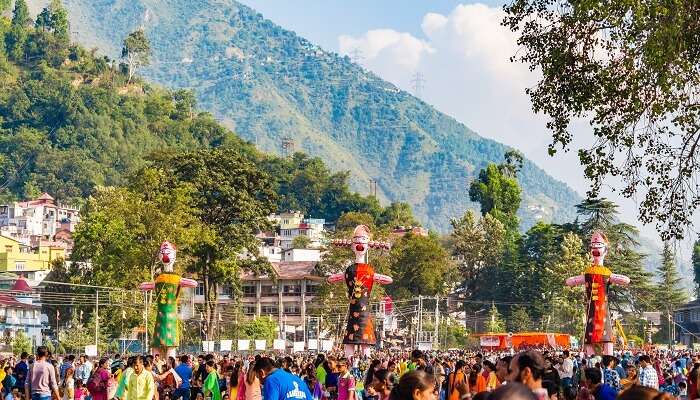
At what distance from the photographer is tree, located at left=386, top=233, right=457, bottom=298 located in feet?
392

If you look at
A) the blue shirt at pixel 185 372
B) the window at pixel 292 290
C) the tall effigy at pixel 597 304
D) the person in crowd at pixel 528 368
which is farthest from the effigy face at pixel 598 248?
the window at pixel 292 290

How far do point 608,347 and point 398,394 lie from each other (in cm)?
4397

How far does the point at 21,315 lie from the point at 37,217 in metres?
83.0

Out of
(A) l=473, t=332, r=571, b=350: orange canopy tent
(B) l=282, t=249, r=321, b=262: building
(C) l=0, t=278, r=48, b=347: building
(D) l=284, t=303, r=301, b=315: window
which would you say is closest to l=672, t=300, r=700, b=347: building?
(B) l=282, t=249, r=321, b=262: building

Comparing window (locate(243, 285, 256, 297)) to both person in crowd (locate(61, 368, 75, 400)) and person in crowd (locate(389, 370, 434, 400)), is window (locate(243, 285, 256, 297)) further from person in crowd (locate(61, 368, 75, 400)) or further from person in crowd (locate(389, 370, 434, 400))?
person in crowd (locate(389, 370, 434, 400))

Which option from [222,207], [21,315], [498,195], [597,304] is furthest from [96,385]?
[498,195]

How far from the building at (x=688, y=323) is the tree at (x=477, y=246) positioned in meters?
22.9

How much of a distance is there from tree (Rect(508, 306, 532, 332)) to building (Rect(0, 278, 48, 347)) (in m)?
42.5

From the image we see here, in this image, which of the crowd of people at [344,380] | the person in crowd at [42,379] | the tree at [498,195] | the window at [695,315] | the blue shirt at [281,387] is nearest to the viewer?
the crowd of people at [344,380]

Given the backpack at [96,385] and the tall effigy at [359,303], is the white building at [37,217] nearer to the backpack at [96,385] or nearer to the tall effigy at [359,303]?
the tall effigy at [359,303]

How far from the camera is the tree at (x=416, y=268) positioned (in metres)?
120

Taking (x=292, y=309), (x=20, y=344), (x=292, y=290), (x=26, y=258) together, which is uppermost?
(x=26, y=258)

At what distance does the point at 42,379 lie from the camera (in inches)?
911

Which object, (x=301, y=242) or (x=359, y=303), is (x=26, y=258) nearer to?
(x=301, y=242)
